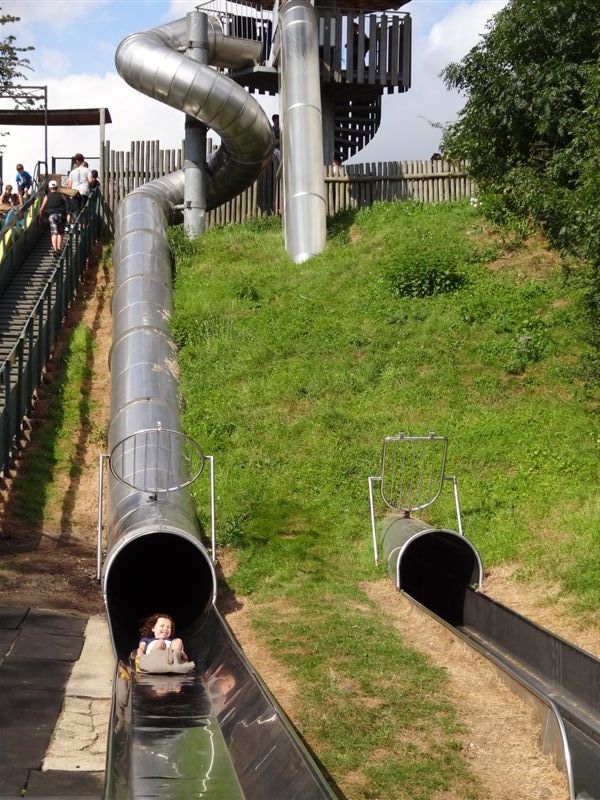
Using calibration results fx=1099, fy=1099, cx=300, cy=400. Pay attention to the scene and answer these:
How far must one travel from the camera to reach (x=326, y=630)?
10297mm

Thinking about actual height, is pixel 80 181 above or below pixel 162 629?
above

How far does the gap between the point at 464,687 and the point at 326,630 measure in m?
1.81

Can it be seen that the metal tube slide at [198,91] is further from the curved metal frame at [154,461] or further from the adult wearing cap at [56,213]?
the curved metal frame at [154,461]

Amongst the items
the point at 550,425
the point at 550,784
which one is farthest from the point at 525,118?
the point at 550,784

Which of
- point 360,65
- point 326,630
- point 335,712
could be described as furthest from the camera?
point 360,65

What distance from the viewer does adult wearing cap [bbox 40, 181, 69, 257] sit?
21.7 m

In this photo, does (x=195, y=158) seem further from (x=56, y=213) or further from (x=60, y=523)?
(x=60, y=523)

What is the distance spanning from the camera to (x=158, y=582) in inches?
512

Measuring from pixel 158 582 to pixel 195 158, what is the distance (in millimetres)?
12571

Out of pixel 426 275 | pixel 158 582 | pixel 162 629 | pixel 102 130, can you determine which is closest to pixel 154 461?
pixel 158 582

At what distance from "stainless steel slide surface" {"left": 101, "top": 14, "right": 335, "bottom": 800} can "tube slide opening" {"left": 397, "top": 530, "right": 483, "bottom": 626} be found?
8.71 ft

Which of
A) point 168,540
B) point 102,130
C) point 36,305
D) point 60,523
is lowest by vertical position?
point 168,540

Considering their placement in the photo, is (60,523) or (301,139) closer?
(60,523)

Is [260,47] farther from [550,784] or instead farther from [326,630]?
[550,784]
